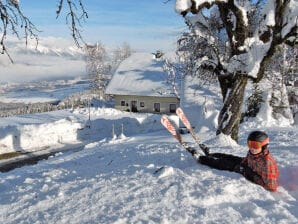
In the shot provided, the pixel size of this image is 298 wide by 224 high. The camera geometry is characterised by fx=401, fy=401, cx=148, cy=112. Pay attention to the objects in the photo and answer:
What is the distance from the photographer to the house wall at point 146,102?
1774 inches

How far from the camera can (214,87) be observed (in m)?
34.9

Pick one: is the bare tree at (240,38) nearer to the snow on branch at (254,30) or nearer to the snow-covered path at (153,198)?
the snow on branch at (254,30)

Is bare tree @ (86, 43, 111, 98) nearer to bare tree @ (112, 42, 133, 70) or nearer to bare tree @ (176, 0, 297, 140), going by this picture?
bare tree @ (112, 42, 133, 70)

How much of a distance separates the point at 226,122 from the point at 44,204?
6622mm

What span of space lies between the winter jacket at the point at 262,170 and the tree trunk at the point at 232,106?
15.2ft

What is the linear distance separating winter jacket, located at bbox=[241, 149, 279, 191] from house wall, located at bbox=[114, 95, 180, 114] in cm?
3794

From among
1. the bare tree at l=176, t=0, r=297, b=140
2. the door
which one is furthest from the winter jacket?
the door

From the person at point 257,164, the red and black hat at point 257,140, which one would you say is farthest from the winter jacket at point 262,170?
the red and black hat at point 257,140

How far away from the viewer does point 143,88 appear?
A: 151ft

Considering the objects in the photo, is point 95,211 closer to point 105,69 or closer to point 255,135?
point 255,135

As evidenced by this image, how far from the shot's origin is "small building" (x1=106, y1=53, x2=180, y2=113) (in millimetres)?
45156

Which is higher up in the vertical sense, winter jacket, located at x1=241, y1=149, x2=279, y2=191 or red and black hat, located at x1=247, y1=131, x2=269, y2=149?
red and black hat, located at x1=247, y1=131, x2=269, y2=149

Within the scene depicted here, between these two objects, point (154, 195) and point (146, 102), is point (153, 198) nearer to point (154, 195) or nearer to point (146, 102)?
point (154, 195)

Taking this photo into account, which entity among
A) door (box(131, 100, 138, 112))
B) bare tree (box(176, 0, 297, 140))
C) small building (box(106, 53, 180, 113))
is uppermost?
bare tree (box(176, 0, 297, 140))
